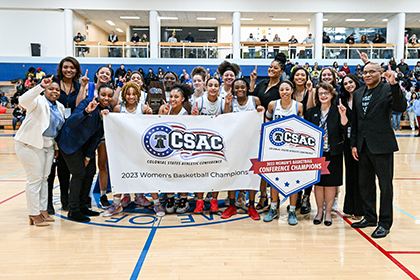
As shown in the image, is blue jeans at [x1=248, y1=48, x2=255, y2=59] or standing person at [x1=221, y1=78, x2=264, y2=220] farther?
blue jeans at [x1=248, y1=48, x2=255, y2=59]

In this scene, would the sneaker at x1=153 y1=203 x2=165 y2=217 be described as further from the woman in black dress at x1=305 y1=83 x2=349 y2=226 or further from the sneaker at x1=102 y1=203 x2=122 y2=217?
the woman in black dress at x1=305 y1=83 x2=349 y2=226

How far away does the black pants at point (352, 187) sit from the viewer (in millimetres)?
3979

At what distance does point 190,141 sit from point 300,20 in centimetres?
2291

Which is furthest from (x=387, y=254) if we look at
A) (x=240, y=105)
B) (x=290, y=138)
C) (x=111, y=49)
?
(x=111, y=49)

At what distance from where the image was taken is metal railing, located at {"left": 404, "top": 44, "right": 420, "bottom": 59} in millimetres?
20547

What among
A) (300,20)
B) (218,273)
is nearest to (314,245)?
(218,273)

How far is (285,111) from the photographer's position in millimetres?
3998

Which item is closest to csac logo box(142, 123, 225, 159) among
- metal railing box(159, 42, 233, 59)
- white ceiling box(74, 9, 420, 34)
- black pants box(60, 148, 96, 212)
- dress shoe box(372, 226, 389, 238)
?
black pants box(60, 148, 96, 212)

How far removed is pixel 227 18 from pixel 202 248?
22906 mm

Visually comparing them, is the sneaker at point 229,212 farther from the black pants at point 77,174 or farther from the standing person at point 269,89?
the black pants at point 77,174

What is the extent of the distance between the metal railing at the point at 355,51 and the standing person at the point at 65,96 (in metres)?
19.2

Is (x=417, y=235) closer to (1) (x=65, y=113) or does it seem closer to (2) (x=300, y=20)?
(1) (x=65, y=113)

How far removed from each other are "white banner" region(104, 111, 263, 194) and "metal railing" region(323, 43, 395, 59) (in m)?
18.6

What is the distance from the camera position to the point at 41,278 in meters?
2.61
